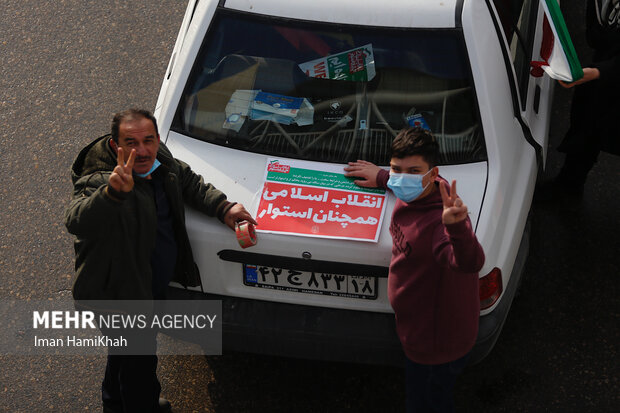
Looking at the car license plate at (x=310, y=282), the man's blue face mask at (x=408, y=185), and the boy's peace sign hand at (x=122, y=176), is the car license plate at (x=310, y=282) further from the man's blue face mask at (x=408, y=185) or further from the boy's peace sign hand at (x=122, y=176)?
the boy's peace sign hand at (x=122, y=176)

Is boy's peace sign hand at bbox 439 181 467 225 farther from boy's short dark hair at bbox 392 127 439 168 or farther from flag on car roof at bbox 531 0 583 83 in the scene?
flag on car roof at bbox 531 0 583 83

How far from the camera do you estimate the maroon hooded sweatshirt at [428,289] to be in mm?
2980

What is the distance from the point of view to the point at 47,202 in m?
5.21

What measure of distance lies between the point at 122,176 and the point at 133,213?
0.76ft

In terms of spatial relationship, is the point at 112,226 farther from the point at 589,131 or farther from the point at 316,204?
the point at 589,131

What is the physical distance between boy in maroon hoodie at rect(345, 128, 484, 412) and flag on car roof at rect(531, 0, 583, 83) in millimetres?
1340

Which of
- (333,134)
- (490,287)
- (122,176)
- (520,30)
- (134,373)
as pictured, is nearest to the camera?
(122,176)

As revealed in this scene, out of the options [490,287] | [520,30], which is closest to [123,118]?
[490,287]

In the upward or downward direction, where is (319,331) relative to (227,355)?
upward

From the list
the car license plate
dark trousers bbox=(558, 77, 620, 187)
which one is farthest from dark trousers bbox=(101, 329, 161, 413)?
dark trousers bbox=(558, 77, 620, 187)

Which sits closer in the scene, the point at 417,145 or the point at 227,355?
the point at 417,145

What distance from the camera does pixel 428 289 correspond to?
3037mm

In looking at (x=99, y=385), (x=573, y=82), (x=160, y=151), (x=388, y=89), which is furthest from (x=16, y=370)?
(x=573, y=82)

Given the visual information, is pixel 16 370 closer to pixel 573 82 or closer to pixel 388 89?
pixel 388 89
